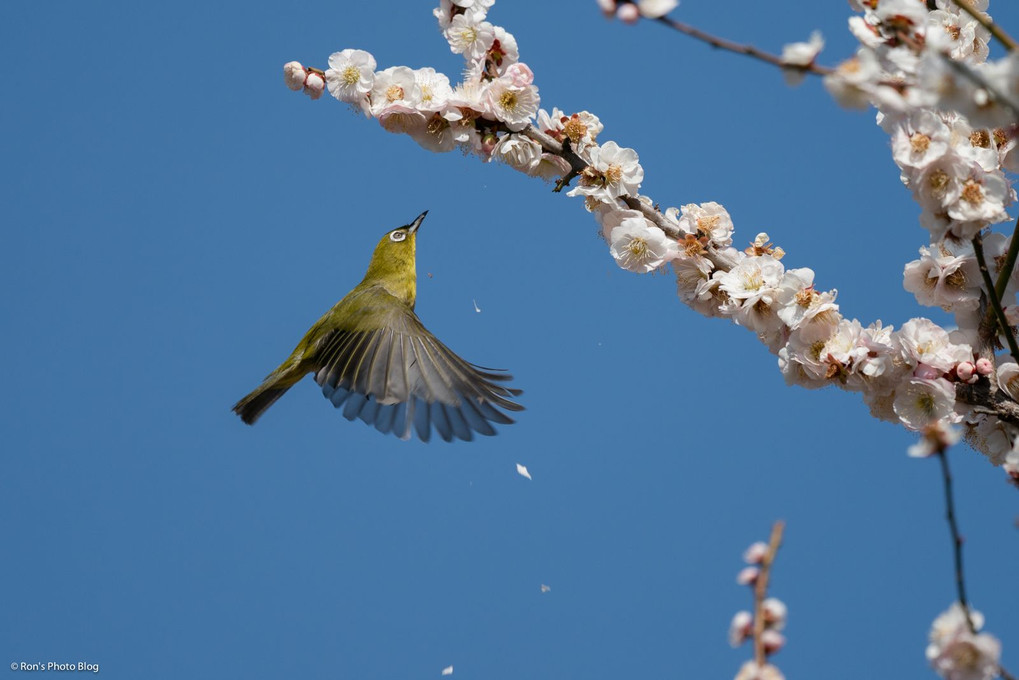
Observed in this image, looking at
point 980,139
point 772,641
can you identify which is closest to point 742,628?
point 772,641

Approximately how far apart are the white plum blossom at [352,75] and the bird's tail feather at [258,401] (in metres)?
1.16

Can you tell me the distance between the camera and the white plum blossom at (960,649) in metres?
1.07

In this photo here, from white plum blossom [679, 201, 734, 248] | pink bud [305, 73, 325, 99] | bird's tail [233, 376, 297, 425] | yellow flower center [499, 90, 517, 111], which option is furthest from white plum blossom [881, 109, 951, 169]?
bird's tail [233, 376, 297, 425]

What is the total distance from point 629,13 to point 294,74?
42.6 inches

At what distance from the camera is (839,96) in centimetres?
115

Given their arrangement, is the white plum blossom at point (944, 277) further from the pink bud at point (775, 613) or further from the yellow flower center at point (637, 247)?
the pink bud at point (775, 613)

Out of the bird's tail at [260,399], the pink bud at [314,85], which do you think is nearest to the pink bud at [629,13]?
the pink bud at [314,85]

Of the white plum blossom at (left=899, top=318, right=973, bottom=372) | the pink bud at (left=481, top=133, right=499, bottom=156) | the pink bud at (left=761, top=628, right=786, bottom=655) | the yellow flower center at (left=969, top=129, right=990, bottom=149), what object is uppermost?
the pink bud at (left=481, top=133, right=499, bottom=156)

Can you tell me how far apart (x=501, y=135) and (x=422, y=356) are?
0.89m

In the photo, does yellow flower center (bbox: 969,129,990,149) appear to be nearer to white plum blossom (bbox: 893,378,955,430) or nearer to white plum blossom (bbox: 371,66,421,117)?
white plum blossom (bbox: 893,378,955,430)

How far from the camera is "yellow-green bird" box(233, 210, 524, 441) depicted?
7.77 ft

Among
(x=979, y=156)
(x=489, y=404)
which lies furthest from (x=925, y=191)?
(x=489, y=404)

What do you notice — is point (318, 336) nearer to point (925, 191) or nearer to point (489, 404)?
point (489, 404)

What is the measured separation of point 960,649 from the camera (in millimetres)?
1096
